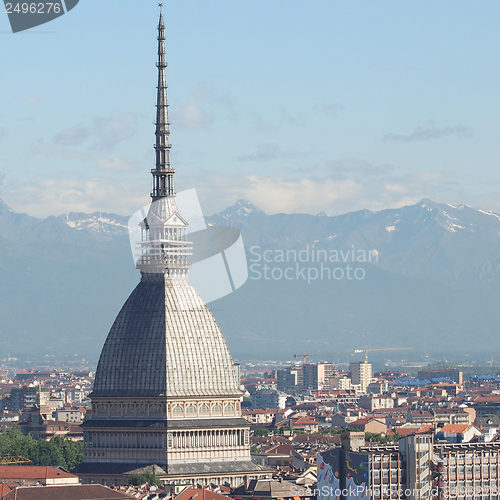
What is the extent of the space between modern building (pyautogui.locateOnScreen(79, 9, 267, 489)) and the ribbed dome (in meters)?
0.05

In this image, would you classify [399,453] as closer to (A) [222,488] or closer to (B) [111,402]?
(A) [222,488]

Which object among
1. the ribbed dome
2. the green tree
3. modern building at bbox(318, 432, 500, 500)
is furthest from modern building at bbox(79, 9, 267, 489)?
modern building at bbox(318, 432, 500, 500)

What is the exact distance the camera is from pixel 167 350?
4058 inches

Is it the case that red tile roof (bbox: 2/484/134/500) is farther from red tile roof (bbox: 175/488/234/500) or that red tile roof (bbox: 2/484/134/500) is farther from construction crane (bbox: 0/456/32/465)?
construction crane (bbox: 0/456/32/465)

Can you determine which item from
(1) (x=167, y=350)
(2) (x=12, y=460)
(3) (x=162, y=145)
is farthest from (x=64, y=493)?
(2) (x=12, y=460)

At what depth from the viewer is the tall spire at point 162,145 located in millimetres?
105625

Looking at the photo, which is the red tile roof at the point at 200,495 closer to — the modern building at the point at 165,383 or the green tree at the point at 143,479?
the green tree at the point at 143,479

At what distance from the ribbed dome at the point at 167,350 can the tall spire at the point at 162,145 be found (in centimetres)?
461

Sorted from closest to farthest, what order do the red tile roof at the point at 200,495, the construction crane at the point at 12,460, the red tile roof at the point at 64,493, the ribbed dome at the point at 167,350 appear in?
the red tile roof at the point at 64,493
the red tile roof at the point at 200,495
the ribbed dome at the point at 167,350
the construction crane at the point at 12,460

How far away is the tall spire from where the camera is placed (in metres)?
106

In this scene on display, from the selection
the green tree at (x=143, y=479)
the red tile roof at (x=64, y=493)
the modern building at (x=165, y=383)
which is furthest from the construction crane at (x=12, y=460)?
the red tile roof at (x=64, y=493)

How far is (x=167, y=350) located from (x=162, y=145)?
10687mm

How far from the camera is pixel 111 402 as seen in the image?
104 meters

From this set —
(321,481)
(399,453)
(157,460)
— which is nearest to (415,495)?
(399,453)
